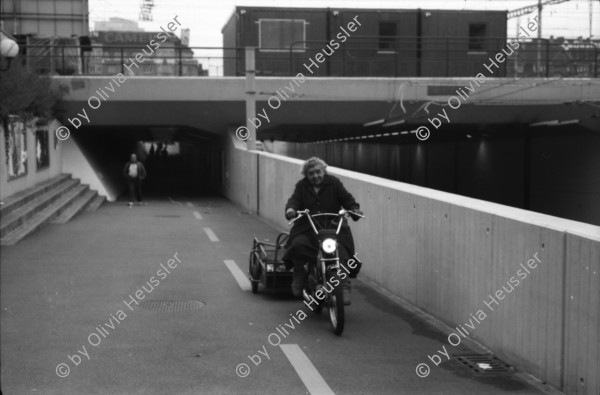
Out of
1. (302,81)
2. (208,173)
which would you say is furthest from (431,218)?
(208,173)

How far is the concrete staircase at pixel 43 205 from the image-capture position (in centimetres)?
1643

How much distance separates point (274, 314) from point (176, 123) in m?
22.0

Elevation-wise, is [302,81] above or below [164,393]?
above

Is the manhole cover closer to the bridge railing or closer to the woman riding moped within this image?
the woman riding moped

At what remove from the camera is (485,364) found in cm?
697

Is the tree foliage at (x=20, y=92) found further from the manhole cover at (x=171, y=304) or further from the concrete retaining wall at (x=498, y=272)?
the concrete retaining wall at (x=498, y=272)

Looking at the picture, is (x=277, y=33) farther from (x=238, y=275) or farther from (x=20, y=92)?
(x=238, y=275)

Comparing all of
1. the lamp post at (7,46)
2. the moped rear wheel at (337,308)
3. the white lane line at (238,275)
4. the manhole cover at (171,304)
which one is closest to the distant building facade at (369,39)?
the lamp post at (7,46)

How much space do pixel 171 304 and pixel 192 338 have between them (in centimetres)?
186

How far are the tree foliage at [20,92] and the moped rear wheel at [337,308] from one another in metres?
10.8

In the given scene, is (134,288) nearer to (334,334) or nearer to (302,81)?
(334,334)

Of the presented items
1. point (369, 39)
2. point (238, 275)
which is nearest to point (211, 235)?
point (238, 275)

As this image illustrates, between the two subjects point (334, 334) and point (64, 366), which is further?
point (334, 334)

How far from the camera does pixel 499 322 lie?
23.7 ft
